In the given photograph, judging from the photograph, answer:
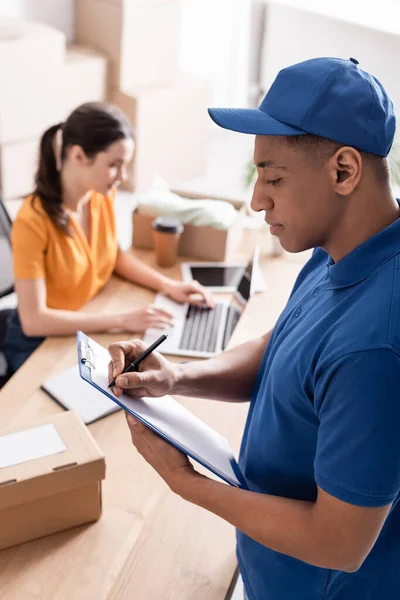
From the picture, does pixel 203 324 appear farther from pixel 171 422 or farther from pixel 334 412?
pixel 334 412

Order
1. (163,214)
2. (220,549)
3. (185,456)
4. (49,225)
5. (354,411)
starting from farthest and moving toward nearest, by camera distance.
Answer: (163,214) < (49,225) < (220,549) < (185,456) < (354,411)

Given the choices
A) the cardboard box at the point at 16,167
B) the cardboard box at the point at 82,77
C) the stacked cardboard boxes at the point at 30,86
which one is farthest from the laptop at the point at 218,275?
the cardboard box at the point at 82,77

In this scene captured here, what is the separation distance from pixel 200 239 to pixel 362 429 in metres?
1.58

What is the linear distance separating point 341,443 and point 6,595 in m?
0.70

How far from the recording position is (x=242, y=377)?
4.43 ft

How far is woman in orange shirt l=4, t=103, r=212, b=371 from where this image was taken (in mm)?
1923

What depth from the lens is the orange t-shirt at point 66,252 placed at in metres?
1.93

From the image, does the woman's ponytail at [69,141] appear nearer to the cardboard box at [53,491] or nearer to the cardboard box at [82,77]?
the cardboard box at [53,491]

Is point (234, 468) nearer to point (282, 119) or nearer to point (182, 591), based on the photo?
point (182, 591)

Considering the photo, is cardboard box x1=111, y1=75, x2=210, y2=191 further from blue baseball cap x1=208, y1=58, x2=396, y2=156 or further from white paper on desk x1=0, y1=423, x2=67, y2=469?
blue baseball cap x1=208, y1=58, x2=396, y2=156

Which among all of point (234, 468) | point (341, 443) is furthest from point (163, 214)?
point (341, 443)

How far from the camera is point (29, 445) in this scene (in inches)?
50.7

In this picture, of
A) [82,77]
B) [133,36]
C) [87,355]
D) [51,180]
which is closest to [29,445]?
[87,355]

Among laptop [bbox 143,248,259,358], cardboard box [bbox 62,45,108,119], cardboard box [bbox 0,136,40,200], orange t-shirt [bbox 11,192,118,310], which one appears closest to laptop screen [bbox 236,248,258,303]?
laptop [bbox 143,248,259,358]
